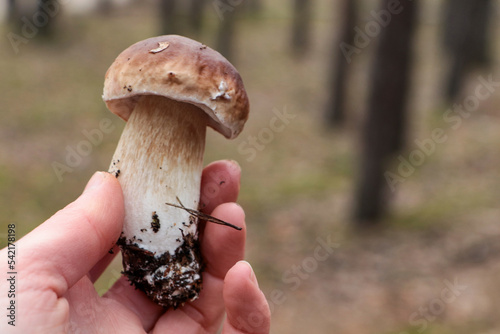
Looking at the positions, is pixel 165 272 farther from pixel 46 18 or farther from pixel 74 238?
pixel 46 18

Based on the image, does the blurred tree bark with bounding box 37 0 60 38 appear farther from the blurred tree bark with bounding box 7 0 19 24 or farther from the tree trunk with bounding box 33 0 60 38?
the blurred tree bark with bounding box 7 0 19 24

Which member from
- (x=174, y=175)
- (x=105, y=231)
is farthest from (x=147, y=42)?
(x=105, y=231)

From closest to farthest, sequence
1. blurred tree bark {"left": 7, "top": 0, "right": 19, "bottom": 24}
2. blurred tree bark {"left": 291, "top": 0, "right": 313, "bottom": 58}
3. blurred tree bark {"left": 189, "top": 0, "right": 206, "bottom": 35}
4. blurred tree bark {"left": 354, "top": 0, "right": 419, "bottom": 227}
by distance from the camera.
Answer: blurred tree bark {"left": 354, "top": 0, "right": 419, "bottom": 227} < blurred tree bark {"left": 7, "top": 0, "right": 19, "bottom": 24} < blurred tree bark {"left": 189, "top": 0, "right": 206, "bottom": 35} < blurred tree bark {"left": 291, "top": 0, "right": 313, "bottom": 58}

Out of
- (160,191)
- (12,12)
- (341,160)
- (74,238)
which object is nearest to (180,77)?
(160,191)

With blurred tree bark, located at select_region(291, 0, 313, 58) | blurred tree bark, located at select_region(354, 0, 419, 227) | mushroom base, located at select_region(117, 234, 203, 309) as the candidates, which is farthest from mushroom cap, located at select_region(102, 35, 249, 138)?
blurred tree bark, located at select_region(291, 0, 313, 58)

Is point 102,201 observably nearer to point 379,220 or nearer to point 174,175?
point 174,175

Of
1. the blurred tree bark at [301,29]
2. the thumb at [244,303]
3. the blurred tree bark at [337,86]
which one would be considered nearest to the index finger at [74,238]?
the thumb at [244,303]
